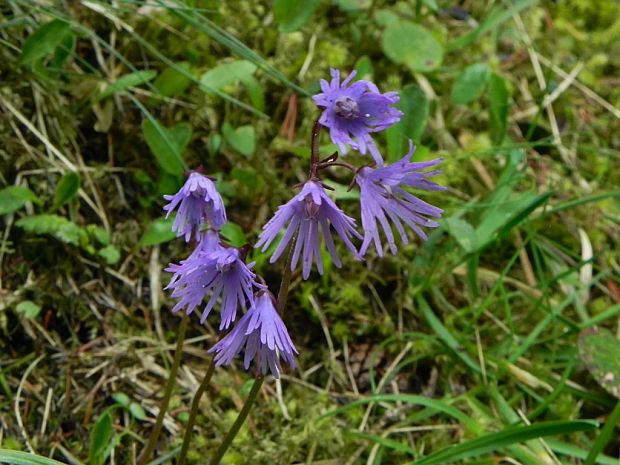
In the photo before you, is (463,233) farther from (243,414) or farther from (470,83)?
(243,414)

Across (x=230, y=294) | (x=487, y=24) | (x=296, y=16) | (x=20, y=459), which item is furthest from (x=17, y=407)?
(x=487, y=24)

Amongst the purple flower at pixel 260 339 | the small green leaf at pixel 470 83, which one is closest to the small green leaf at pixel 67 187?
the purple flower at pixel 260 339

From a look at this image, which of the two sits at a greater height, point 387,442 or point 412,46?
point 412,46

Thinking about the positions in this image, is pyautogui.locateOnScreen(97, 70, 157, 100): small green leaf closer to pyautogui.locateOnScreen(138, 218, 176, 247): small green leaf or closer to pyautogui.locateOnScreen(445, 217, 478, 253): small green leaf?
pyautogui.locateOnScreen(138, 218, 176, 247): small green leaf

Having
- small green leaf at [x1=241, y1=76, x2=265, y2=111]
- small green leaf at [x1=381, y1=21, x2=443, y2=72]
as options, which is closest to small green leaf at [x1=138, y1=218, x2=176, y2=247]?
small green leaf at [x1=241, y1=76, x2=265, y2=111]

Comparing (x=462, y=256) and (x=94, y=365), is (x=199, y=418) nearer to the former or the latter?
(x=94, y=365)

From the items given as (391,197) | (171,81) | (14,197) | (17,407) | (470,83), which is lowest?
(17,407)
